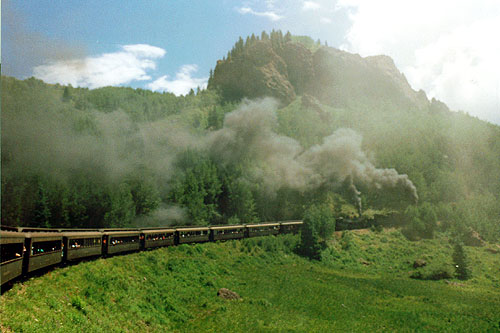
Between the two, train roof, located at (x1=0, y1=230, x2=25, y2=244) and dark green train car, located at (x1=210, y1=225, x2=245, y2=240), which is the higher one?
train roof, located at (x1=0, y1=230, x2=25, y2=244)

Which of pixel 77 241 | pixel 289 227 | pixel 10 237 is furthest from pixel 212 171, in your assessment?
pixel 10 237

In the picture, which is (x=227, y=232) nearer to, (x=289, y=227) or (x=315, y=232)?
(x=315, y=232)

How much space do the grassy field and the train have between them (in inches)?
34.1

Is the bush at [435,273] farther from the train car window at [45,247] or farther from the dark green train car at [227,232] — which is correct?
the train car window at [45,247]

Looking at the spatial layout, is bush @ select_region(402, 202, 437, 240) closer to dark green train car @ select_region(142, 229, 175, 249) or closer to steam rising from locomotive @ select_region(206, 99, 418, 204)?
steam rising from locomotive @ select_region(206, 99, 418, 204)

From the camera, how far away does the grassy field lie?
58.4ft

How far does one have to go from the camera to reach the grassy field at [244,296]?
17797 millimetres

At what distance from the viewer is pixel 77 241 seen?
81.5 feet

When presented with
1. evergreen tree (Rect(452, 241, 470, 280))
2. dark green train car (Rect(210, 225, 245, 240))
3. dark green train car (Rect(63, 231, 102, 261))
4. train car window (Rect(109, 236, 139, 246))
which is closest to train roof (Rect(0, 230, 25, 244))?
dark green train car (Rect(63, 231, 102, 261))

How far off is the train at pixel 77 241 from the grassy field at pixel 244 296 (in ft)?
2.84

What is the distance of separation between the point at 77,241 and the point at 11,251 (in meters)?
9.04

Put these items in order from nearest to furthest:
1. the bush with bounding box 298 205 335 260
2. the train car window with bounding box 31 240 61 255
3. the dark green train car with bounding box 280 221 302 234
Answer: the train car window with bounding box 31 240 61 255
the bush with bounding box 298 205 335 260
the dark green train car with bounding box 280 221 302 234

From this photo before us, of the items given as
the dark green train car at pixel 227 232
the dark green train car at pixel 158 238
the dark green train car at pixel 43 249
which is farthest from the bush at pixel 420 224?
the dark green train car at pixel 43 249

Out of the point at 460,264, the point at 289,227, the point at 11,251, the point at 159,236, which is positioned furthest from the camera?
the point at 289,227
